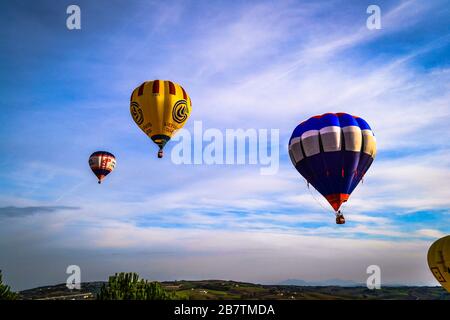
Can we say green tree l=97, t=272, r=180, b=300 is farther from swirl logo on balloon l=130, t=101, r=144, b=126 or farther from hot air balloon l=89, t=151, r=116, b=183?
swirl logo on balloon l=130, t=101, r=144, b=126

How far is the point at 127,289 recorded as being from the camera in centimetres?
5456

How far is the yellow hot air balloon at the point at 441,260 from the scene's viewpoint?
118 feet

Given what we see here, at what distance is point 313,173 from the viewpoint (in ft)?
127

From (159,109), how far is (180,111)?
2.40 meters

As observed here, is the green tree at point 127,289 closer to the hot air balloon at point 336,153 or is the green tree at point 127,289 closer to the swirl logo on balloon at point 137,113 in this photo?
the swirl logo on balloon at point 137,113

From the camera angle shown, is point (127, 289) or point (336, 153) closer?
point (336, 153)

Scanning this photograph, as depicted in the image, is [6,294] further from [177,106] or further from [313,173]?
[313,173]

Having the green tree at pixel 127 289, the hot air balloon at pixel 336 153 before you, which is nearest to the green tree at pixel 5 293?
the green tree at pixel 127 289

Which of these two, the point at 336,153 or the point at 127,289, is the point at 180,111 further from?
the point at 127,289

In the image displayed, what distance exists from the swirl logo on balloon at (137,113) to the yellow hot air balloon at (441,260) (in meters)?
30.8

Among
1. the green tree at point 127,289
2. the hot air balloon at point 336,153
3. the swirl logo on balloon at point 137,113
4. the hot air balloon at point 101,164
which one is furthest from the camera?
the hot air balloon at point 101,164

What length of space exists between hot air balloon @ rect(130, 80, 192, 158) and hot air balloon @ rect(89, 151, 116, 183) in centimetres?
1951

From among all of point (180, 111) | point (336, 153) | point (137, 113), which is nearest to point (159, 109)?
point (180, 111)
